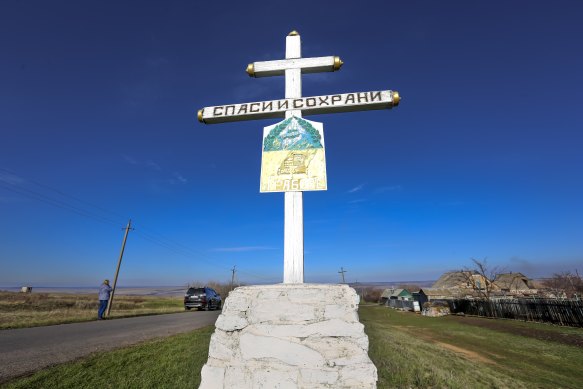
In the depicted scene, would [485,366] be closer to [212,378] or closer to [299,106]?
[212,378]

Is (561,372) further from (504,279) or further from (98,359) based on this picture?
(504,279)

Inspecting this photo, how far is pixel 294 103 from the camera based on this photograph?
12.1 feet

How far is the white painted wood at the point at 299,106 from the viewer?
3.53 meters

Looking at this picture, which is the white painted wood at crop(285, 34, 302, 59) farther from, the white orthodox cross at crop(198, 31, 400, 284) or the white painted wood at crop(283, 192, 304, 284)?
the white painted wood at crop(283, 192, 304, 284)

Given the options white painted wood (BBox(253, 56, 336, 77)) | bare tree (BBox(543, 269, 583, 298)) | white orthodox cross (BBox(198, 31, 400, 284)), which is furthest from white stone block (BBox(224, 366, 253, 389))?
bare tree (BBox(543, 269, 583, 298))

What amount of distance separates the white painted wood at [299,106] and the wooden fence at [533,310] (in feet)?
76.7

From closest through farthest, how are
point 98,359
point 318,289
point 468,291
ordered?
1. point 318,289
2. point 98,359
3. point 468,291

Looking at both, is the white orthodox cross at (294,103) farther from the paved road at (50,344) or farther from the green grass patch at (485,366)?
the paved road at (50,344)

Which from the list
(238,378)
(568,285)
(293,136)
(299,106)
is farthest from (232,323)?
(568,285)

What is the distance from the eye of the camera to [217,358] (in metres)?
2.41

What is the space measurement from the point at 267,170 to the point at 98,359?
15.0ft

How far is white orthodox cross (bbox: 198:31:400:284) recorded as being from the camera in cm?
330

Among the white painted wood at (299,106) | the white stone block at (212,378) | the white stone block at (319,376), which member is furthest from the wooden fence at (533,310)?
the white stone block at (212,378)

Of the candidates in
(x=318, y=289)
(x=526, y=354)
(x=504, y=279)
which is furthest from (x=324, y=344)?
(x=504, y=279)
